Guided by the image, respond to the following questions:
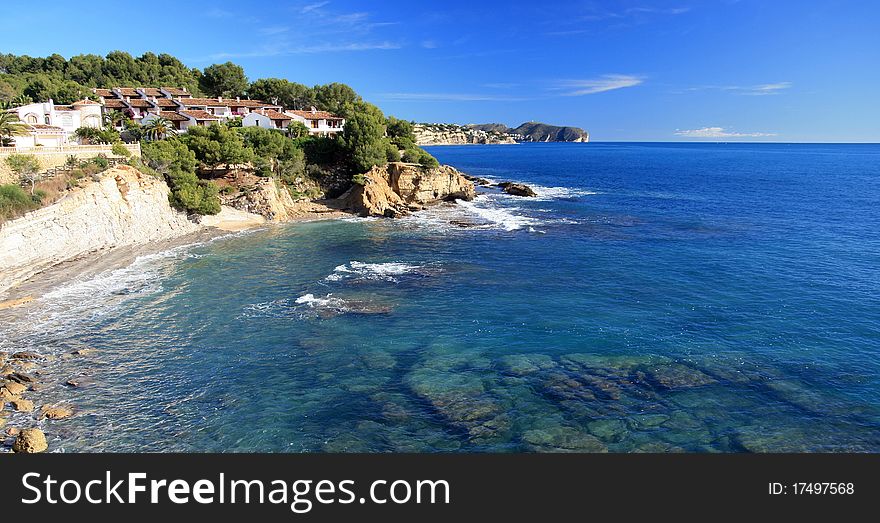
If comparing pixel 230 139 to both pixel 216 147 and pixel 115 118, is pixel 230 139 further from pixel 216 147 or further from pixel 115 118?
pixel 115 118

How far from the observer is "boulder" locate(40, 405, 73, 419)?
69.2 ft

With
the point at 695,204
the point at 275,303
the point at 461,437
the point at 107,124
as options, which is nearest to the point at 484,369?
the point at 461,437

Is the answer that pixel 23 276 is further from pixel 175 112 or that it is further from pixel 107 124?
pixel 175 112

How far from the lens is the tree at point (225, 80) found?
405 feet

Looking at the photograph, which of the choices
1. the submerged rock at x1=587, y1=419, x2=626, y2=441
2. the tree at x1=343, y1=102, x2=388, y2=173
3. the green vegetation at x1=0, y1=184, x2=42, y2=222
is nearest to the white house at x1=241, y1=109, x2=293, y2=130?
the tree at x1=343, y1=102, x2=388, y2=173

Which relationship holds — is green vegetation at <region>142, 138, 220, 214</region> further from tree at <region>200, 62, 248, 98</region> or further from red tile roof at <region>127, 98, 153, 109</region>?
tree at <region>200, 62, 248, 98</region>

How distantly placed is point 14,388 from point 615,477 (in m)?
24.5

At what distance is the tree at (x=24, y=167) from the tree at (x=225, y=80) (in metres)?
83.6

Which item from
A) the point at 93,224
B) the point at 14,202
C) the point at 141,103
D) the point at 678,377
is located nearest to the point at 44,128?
the point at 93,224

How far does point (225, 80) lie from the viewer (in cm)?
12388

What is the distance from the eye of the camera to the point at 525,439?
64.8ft

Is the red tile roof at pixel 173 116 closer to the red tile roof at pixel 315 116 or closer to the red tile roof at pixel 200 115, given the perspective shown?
the red tile roof at pixel 200 115

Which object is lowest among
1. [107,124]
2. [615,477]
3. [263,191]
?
[615,477]

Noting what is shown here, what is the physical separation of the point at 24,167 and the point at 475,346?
41879 millimetres
